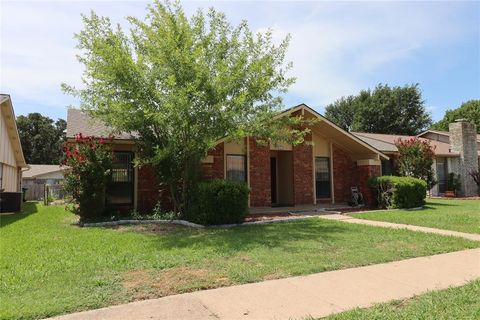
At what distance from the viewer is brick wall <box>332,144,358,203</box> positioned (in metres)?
18.0

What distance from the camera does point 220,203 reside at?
36.8 feet

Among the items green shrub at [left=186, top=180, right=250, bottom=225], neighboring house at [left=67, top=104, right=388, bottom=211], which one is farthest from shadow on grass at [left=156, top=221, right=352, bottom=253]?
neighboring house at [left=67, top=104, right=388, bottom=211]

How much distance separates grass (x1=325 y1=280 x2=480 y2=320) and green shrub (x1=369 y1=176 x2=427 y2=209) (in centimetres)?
1078

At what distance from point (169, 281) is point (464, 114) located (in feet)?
175

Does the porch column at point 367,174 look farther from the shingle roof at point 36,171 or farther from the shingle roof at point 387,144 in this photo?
the shingle roof at point 36,171

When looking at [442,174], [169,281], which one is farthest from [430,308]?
[442,174]

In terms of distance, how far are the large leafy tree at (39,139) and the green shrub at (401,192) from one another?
55034 mm

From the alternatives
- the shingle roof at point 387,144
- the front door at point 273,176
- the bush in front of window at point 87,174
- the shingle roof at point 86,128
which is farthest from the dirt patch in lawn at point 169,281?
the shingle roof at point 387,144

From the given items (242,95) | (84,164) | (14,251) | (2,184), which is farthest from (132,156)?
(2,184)

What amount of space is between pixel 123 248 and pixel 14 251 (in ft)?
7.31

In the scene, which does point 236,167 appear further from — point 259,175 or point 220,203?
point 220,203

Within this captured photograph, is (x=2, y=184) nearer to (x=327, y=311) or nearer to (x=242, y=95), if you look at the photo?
(x=242, y=95)

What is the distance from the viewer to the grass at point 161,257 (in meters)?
5.04

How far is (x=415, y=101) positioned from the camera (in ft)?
154
